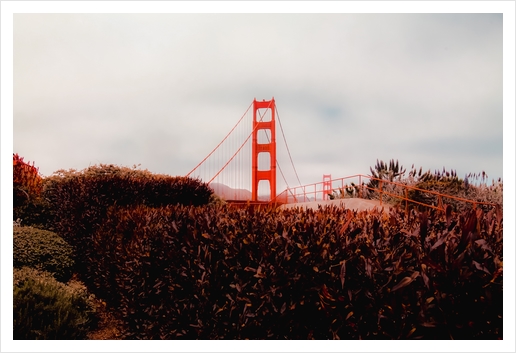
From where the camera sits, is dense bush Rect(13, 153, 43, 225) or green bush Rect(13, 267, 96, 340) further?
dense bush Rect(13, 153, 43, 225)

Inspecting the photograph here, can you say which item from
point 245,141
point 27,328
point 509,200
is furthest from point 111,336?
point 245,141

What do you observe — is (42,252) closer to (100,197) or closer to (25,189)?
(100,197)

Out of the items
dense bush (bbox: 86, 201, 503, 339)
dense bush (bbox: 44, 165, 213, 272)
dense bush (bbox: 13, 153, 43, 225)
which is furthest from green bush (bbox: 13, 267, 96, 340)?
dense bush (bbox: 13, 153, 43, 225)

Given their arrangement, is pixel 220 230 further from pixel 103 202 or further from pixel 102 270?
pixel 103 202

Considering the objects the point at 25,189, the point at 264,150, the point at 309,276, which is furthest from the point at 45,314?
the point at 264,150

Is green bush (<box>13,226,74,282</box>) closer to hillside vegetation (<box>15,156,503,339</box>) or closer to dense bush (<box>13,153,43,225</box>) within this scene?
hillside vegetation (<box>15,156,503,339</box>)
